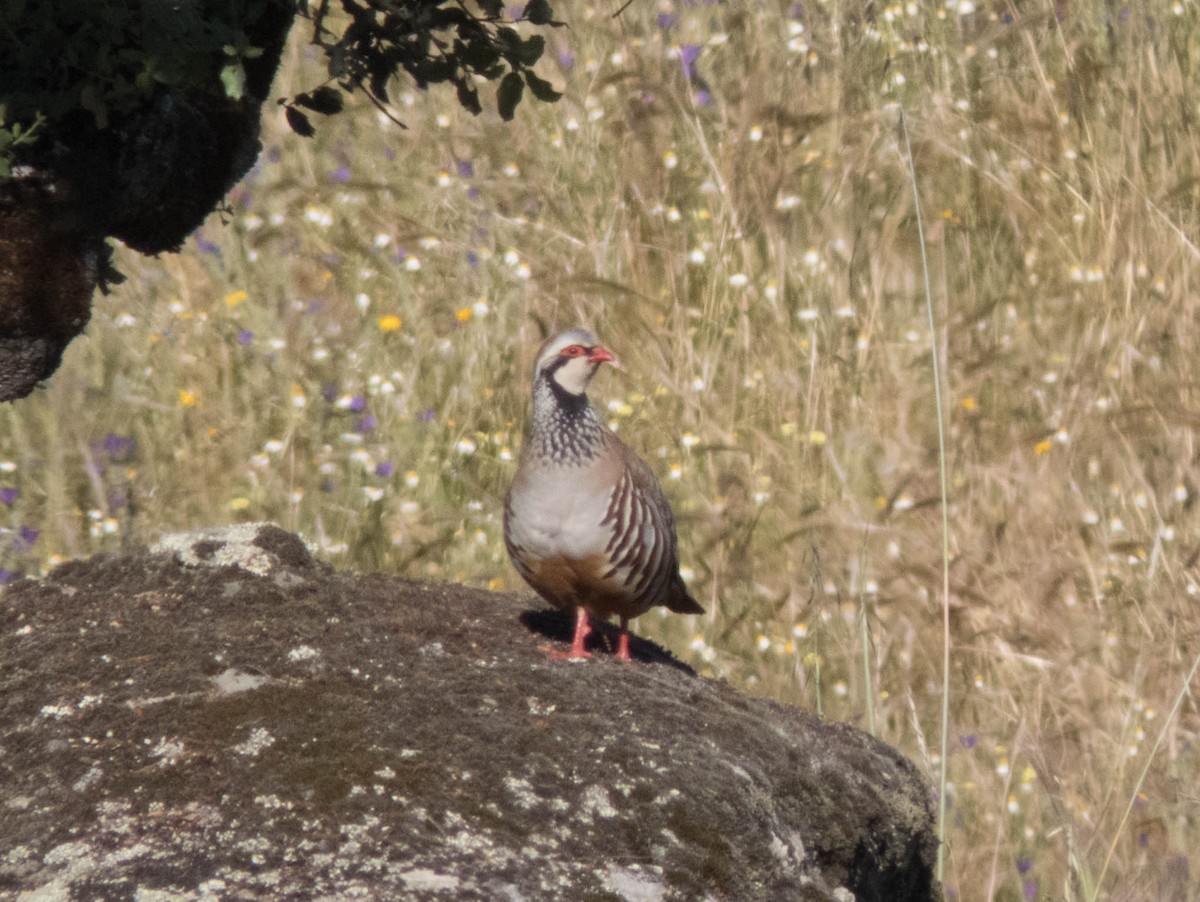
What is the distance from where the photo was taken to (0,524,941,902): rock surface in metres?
2.56

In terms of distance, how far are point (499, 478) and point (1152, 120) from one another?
11.0ft

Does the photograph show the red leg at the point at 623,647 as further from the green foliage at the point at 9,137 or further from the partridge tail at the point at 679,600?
the green foliage at the point at 9,137

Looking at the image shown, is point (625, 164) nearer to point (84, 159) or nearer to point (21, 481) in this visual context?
point (21, 481)

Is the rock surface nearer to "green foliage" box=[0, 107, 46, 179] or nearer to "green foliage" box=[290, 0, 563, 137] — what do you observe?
"green foliage" box=[0, 107, 46, 179]

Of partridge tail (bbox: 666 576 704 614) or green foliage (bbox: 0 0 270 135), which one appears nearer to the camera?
green foliage (bbox: 0 0 270 135)

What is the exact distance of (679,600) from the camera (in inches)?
174

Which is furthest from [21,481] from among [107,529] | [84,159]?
[84,159]

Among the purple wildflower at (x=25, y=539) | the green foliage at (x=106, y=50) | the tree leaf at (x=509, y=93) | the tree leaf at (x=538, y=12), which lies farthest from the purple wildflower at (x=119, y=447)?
the tree leaf at (x=538, y=12)

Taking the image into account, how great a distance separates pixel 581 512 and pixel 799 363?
93.4 inches

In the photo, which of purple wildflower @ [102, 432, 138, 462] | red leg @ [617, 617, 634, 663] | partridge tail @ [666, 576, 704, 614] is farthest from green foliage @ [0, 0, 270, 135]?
purple wildflower @ [102, 432, 138, 462]

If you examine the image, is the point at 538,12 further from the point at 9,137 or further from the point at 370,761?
the point at 370,761

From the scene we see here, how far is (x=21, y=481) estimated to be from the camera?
5.63 m

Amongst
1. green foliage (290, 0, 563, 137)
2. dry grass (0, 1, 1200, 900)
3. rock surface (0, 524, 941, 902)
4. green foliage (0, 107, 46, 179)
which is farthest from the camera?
dry grass (0, 1, 1200, 900)

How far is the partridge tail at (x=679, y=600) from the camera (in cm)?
436
